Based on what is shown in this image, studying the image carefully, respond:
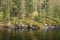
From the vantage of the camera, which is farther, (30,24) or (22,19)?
(22,19)

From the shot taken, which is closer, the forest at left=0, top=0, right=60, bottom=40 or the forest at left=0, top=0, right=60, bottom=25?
the forest at left=0, top=0, right=60, bottom=40

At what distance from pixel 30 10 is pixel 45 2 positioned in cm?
1721

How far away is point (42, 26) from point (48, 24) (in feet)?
20.1

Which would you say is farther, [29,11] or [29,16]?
[29,11]

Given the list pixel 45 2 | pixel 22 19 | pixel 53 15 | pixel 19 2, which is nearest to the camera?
pixel 22 19

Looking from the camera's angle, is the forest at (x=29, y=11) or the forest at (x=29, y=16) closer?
the forest at (x=29, y=16)

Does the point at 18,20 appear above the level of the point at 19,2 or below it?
below

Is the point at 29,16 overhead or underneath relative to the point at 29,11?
underneath

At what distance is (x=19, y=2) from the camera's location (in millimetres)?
98812

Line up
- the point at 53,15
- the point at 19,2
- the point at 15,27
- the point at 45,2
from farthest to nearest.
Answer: the point at 45,2 → the point at 53,15 → the point at 19,2 → the point at 15,27

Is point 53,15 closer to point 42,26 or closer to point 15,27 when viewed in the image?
point 42,26

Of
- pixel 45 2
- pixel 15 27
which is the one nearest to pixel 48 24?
pixel 15 27

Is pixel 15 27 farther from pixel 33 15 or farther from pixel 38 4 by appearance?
pixel 38 4

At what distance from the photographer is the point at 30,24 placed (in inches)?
3386
